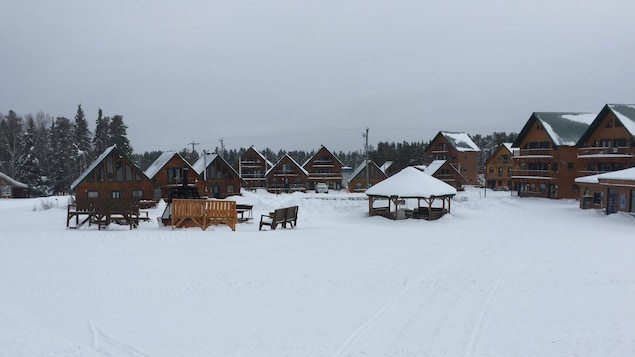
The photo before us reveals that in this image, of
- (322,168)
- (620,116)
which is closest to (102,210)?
(620,116)

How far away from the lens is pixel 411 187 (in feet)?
89.4

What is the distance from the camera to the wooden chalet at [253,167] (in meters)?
66.1

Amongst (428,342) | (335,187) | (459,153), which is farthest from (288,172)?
(428,342)

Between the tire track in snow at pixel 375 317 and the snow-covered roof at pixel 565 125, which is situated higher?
the snow-covered roof at pixel 565 125

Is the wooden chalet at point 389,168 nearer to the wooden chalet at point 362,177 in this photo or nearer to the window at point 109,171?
the wooden chalet at point 362,177

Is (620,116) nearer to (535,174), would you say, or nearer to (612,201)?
(535,174)

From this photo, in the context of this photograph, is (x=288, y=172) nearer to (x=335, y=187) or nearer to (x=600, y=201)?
(x=335, y=187)

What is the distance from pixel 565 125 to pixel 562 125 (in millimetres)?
351

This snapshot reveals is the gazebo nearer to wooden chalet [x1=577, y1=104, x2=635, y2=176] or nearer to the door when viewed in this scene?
the door

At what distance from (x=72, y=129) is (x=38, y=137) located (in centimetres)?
626

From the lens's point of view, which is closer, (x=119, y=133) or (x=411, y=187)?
(x=411, y=187)

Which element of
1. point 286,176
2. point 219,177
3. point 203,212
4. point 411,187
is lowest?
point 203,212

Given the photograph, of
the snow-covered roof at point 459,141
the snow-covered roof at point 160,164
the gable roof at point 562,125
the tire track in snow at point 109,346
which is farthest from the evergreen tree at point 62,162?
the tire track in snow at point 109,346

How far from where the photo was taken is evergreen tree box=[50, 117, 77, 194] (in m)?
61.9
